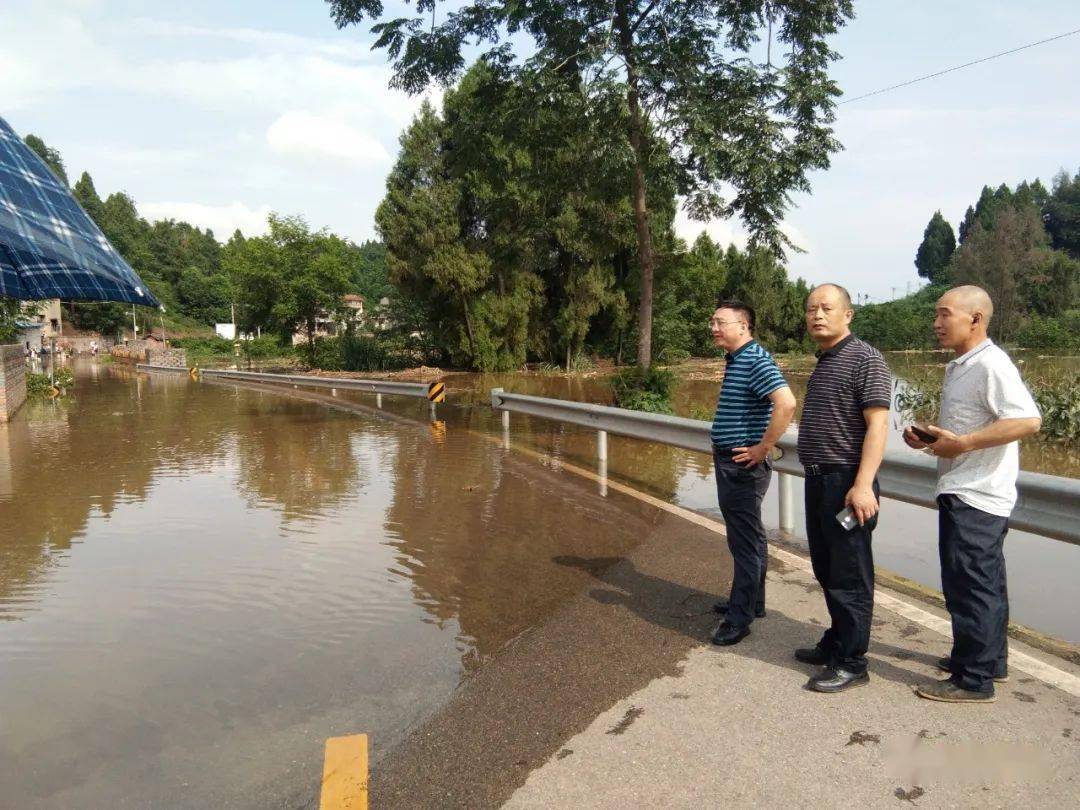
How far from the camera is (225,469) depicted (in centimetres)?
1012

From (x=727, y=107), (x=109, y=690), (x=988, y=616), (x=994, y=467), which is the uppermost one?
(x=727, y=107)

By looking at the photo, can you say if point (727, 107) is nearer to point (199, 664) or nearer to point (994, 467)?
point (994, 467)

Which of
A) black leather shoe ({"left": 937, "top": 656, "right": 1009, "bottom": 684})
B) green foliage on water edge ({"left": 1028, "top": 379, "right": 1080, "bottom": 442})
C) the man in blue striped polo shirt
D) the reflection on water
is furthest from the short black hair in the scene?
green foliage on water edge ({"left": 1028, "top": 379, "right": 1080, "bottom": 442})

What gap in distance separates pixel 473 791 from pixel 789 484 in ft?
15.4

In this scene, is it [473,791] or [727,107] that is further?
[727,107]

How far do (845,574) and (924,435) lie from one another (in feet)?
2.38

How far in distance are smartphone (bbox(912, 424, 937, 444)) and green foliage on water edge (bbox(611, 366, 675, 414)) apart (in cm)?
1187

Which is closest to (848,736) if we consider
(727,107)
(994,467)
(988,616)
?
(988,616)

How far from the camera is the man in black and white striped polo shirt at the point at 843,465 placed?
3555 millimetres

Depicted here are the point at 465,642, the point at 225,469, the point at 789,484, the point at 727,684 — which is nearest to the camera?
the point at 727,684

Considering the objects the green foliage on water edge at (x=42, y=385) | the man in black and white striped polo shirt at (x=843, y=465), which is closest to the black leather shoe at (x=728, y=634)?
the man in black and white striped polo shirt at (x=843, y=465)

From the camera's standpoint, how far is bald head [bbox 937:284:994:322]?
3475mm

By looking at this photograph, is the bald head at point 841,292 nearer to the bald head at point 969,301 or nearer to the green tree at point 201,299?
the bald head at point 969,301

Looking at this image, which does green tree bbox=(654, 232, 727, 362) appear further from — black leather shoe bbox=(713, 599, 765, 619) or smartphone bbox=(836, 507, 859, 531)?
smartphone bbox=(836, 507, 859, 531)
